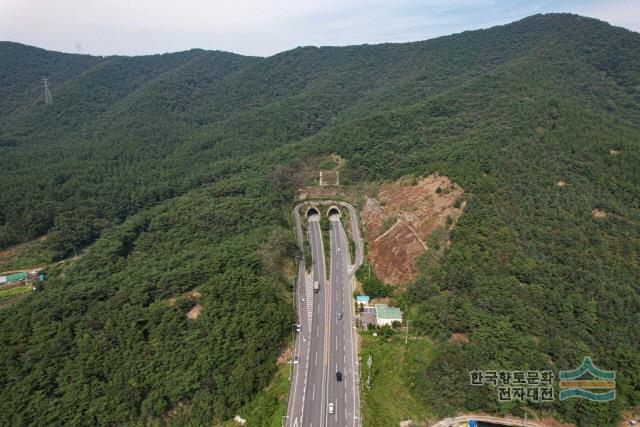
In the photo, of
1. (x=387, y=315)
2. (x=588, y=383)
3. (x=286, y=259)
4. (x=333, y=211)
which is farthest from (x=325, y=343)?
(x=333, y=211)

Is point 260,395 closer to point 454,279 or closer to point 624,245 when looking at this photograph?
point 454,279

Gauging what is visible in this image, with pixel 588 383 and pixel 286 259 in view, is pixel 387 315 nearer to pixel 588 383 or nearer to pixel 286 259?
pixel 286 259

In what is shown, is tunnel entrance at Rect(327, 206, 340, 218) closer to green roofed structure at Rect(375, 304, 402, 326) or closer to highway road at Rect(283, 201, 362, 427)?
highway road at Rect(283, 201, 362, 427)

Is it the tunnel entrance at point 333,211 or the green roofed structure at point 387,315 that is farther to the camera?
the tunnel entrance at point 333,211

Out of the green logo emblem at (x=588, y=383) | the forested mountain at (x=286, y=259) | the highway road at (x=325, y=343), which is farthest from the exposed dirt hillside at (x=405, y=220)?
the green logo emblem at (x=588, y=383)

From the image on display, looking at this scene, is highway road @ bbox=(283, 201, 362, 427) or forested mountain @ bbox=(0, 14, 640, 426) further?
forested mountain @ bbox=(0, 14, 640, 426)

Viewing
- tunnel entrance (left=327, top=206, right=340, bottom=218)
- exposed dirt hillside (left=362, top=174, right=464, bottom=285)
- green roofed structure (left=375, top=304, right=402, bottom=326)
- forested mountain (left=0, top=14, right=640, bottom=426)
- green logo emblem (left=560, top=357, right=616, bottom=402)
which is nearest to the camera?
green logo emblem (left=560, top=357, right=616, bottom=402)

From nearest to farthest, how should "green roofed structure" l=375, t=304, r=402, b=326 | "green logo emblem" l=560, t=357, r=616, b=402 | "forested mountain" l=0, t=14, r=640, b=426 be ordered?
"green logo emblem" l=560, t=357, r=616, b=402 → "forested mountain" l=0, t=14, r=640, b=426 → "green roofed structure" l=375, t=304, r=402, b=326

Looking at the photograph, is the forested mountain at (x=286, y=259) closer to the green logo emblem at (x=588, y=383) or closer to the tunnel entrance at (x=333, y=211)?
the green logo emblem at (x=588, y=383)

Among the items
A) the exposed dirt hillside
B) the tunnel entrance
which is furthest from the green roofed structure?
the tunnel entrance
